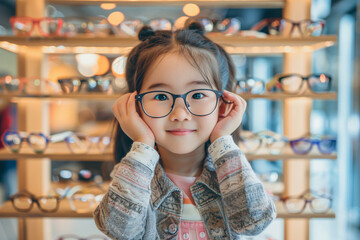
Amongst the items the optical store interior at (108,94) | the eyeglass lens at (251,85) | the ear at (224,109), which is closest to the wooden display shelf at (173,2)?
the optical store interior at (108,94)

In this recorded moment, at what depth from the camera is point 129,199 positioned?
830 millimetres

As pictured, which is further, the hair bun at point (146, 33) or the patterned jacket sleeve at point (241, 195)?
the hair bun at point (146, 33)

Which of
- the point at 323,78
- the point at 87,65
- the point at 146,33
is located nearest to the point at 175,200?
the point at 146,33

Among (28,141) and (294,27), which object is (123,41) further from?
(294,27)

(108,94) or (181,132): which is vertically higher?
(108,94)

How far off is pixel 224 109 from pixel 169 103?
0.21m

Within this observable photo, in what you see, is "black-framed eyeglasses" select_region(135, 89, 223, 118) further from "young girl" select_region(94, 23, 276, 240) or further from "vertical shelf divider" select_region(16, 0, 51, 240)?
"vertical shelf divider" select_region(16, 0, 51, 240)

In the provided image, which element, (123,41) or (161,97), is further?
(123,41)

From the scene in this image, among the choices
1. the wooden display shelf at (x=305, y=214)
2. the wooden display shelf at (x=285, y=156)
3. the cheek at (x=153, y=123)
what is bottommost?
the wooden display shelf at (x=305, y=214)

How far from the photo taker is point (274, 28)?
183 cm

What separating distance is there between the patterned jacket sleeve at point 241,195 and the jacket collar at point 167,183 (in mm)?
69

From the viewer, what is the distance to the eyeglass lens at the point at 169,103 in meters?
0.88

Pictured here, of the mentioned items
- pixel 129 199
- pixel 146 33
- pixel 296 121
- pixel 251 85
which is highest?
pixel 146 33

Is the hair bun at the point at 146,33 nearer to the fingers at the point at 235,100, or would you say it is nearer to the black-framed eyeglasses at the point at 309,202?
the fingers at the point at 235,100
